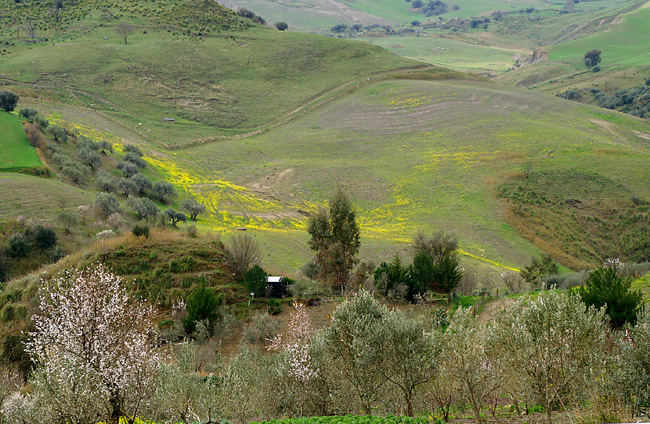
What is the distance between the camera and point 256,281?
30922 mm

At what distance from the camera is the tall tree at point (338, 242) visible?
33.9m

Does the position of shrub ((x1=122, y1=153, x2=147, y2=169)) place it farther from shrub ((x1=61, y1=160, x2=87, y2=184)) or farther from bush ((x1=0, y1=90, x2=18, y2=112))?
bush ((x1=0, y1=90, x2=18, y2=112))

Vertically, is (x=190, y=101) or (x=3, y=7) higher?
(x=3, y=7)

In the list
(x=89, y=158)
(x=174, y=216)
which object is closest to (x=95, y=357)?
(x=174, y=216)

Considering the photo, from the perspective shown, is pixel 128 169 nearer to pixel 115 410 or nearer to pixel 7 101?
pixel 7 101

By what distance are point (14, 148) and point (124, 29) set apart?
76.6m

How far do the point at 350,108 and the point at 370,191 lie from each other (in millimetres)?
35887

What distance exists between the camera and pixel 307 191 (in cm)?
6488

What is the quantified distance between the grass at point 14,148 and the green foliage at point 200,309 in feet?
109

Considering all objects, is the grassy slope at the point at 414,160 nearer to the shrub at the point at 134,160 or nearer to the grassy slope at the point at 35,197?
the shrub at the point at 134,160

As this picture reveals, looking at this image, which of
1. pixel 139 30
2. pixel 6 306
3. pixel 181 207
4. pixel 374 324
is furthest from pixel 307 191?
pixel 139 30

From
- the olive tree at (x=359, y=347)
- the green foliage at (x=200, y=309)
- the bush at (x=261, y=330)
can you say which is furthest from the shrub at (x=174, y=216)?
the olive tree at (x=359, y=347)

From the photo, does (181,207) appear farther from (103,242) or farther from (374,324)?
(374,324)

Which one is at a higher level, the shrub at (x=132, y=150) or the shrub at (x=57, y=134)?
the shrub at (x=57, y=134)
